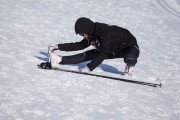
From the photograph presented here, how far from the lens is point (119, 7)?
12.9m

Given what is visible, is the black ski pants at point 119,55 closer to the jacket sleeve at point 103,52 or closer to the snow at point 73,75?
the snow at point 73,75

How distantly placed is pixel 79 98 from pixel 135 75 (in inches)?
67.3

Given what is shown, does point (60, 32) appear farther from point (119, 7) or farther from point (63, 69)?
point (119, 7)

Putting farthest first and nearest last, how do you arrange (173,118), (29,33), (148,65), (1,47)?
1. (29,33)
2. (148,65)
3. (1,47)
4. (173,118)

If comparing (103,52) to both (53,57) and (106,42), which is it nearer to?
(106,42)

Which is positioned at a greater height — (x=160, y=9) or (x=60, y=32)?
(x=160, y=9)

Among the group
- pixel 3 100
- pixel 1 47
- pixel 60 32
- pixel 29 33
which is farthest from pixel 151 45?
pixel 3 100

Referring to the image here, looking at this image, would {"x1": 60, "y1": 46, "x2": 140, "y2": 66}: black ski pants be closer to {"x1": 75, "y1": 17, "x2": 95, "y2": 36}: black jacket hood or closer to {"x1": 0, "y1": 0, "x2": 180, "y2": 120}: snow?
{"x1": 0, "y1": 0, "x2": 180, "y2": 120}: snow

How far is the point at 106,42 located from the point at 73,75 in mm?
786

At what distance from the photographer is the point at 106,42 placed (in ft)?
20.4

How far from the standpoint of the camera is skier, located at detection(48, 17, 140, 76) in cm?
614

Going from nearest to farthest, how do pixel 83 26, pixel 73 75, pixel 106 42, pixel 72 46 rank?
pixel 83 26 → pixel 106 42 → pixel 73 75 → pixel 72 46

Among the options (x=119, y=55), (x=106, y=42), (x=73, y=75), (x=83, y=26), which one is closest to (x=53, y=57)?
(x=73, y=75)

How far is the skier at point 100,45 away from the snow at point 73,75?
0.29 m
